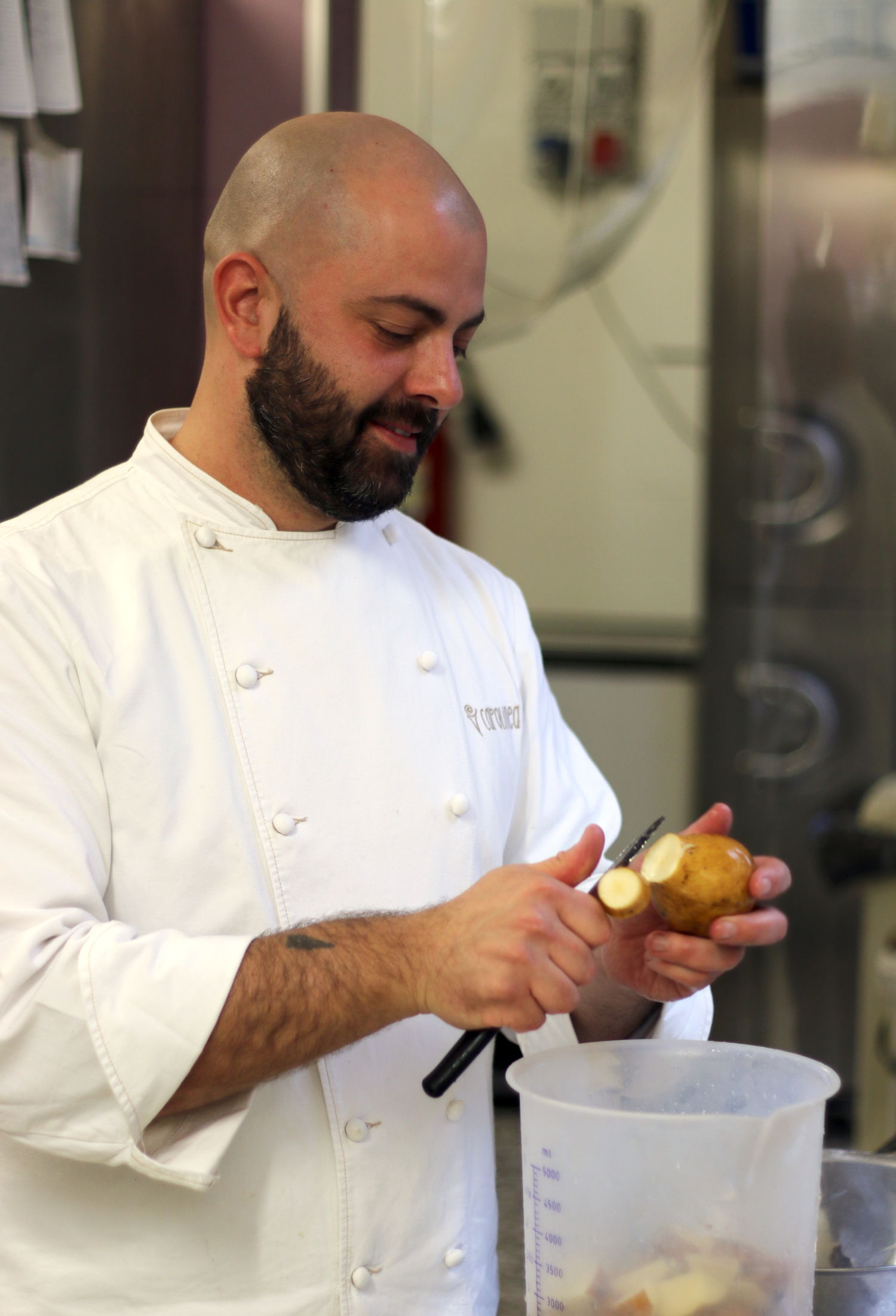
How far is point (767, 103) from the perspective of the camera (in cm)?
271

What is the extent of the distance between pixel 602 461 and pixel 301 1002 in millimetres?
2417

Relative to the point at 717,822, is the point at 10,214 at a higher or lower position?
higher

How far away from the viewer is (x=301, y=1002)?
1047 mm

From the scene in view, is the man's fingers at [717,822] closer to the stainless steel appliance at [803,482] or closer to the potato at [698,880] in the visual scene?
the potato at [698,880]

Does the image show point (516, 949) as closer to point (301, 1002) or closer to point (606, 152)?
point (301, 1002)

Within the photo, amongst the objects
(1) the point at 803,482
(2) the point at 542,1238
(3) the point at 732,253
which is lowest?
(2) the point at 542,1238

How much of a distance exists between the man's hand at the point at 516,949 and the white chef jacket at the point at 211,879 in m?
0.16

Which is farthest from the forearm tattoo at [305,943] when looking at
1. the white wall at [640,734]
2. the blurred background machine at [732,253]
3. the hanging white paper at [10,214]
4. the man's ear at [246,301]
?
the white wall at [640,734]

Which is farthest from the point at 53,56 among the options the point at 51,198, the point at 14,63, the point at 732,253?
the point at 732,253

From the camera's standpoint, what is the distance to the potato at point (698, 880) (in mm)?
1101

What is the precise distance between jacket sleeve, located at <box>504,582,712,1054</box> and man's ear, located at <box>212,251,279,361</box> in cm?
43

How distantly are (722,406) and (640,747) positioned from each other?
84cm

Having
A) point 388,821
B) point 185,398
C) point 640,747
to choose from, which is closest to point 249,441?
point 388,821

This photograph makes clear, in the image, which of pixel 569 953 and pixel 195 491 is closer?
pixel 569 953
